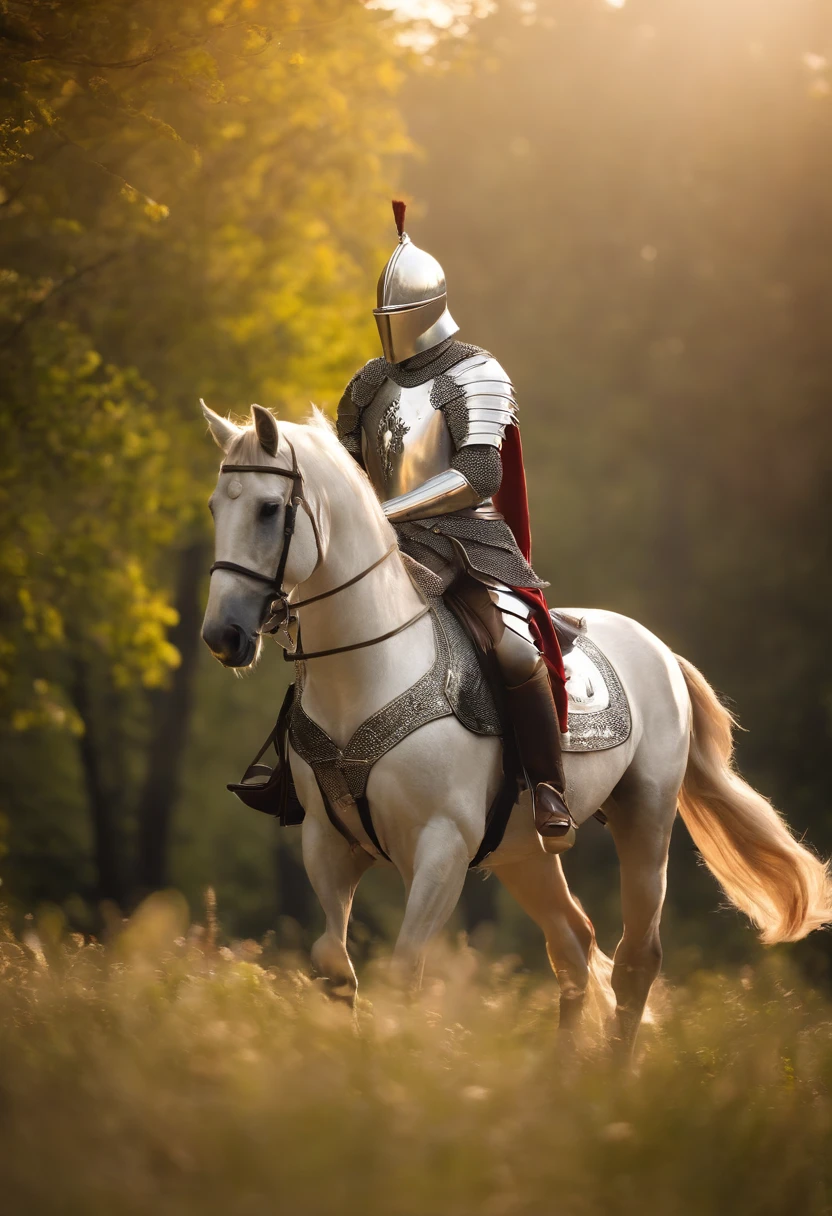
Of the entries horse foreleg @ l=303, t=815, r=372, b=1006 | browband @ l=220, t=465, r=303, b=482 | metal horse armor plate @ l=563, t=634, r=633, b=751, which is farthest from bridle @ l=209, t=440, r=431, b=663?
metal horse armor plate @ l=563, t=634, r=633, b=751

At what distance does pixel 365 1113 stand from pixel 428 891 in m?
1.42

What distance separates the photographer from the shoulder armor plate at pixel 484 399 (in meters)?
5.42

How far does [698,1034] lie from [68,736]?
659 inches

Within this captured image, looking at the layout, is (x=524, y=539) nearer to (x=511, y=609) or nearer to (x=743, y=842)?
(x=511, y=609)

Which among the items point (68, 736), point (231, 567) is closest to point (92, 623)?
point (68, 736)

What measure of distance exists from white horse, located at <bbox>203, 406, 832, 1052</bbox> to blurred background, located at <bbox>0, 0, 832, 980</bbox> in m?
5.00

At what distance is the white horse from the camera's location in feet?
15.5

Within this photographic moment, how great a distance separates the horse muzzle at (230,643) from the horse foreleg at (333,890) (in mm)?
945

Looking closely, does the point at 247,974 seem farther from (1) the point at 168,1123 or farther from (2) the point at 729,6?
(2) the point at 729,6

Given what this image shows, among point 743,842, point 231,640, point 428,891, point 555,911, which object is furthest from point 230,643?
point 743,842

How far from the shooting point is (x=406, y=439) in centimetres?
552

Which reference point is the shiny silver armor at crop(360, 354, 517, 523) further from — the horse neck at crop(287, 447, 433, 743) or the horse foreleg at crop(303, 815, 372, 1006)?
the horse foreleg at crop(303, 815, 372, 1006)

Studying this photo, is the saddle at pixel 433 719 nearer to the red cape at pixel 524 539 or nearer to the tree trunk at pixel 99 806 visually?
the red cape at pixel 524 539

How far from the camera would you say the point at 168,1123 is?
11.5 feet
